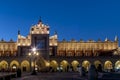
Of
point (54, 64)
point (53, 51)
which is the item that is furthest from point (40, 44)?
point (54, 64)

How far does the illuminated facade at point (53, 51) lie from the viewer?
13400cm

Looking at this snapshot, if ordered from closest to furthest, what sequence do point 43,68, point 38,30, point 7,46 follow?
point 43,68 → point 38,30 → point 7,46

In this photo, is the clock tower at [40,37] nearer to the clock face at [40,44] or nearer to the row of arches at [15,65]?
the clock face at [40,44]

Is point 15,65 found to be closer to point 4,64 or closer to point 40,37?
point 4,64

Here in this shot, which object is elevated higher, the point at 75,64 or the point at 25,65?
the point at 75,64

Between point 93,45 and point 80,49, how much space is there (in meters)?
6.01

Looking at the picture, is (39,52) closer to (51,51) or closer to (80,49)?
(51,51)

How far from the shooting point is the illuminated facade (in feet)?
440

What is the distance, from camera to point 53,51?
465 ft

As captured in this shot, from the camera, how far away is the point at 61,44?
150500 millimetres

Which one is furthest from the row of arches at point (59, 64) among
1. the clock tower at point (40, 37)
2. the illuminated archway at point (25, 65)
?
the clock tower at point (40, 37)

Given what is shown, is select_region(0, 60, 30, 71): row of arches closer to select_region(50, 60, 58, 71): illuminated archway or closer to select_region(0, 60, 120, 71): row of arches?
select_region(0, 60, 120, 71): row of arches

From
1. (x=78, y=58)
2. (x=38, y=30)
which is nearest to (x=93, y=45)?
(x=78, y=58)

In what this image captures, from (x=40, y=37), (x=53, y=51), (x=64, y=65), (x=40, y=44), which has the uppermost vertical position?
(x=40, y=37)
